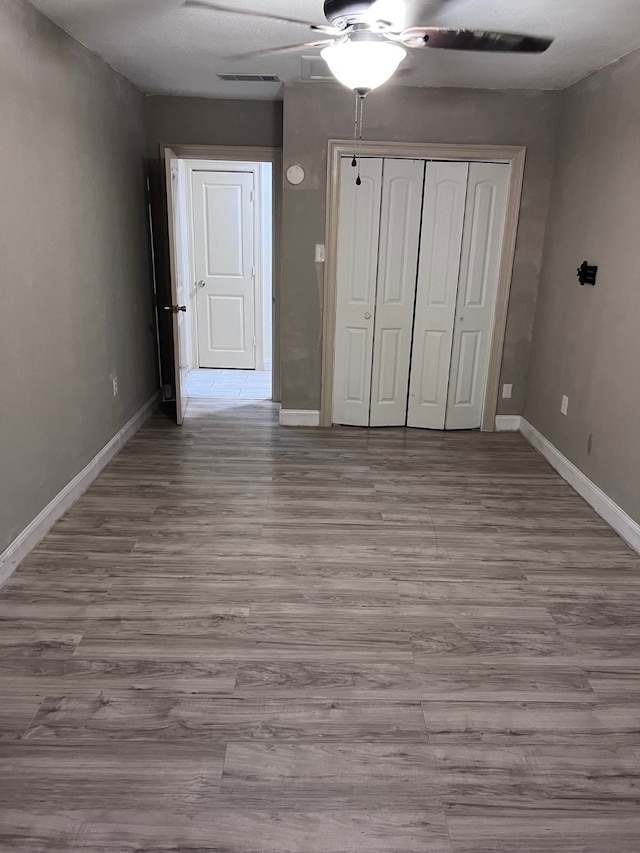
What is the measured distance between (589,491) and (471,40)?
2.51 m

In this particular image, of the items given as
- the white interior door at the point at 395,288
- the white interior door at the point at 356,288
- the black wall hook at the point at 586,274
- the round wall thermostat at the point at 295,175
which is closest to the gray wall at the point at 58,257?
the round wall thermostat at the point at 295,175

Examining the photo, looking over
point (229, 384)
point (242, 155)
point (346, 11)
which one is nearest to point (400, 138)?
point (242, 155)

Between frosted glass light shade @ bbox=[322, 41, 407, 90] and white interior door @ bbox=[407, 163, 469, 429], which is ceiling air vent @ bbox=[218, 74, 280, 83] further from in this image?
frosted glass light shade @ bbox=[322, 41, 407, 90]

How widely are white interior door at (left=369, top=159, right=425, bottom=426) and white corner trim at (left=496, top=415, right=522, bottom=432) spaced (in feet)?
2.42

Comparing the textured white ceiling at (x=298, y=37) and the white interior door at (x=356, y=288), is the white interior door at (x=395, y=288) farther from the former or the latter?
the textured white ceiling at (x=298, y=37)

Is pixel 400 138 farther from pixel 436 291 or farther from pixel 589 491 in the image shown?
pixel 589 491

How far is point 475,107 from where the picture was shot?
4203 mm

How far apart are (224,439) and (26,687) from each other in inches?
102

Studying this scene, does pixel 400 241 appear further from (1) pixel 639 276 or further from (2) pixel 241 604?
(2) pixel 241 604

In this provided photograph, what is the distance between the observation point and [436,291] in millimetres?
4578

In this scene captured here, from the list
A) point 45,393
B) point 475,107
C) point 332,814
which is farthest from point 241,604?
point 475,107

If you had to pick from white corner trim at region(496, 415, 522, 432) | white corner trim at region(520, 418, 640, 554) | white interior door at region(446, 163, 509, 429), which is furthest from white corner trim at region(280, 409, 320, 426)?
white corner trim at region(520, 418, 640, 554)

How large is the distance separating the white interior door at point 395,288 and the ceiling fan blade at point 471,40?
6.76ft

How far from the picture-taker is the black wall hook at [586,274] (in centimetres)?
368
